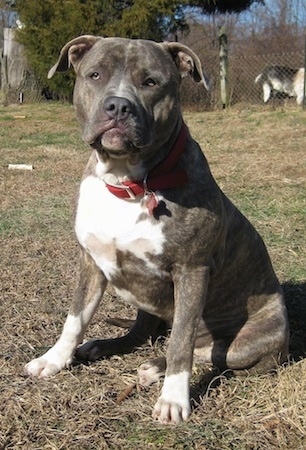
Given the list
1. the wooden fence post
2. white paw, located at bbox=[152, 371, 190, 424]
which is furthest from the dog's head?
the wooden fence post

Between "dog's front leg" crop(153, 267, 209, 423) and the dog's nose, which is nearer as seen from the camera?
the dog's nose

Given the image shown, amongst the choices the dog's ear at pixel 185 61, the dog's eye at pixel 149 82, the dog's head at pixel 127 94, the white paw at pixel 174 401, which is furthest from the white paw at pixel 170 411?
the dog's ear at pixel 185 61

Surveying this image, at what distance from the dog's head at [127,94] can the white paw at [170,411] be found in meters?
1.01

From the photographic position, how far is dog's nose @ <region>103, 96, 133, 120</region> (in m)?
2.36

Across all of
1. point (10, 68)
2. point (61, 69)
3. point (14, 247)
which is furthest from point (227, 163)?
point (10, 68)

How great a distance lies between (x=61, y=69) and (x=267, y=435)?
180 centimetres

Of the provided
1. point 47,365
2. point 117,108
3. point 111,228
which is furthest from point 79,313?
point 117,108

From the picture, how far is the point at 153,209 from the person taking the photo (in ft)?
8.46

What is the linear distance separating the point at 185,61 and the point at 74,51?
19.5 inches

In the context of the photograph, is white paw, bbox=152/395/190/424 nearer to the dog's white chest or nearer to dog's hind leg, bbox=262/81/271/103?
the dog's white chest

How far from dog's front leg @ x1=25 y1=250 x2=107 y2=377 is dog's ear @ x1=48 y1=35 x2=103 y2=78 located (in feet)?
2.79

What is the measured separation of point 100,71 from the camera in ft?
8.38

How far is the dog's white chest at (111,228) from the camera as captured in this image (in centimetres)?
258

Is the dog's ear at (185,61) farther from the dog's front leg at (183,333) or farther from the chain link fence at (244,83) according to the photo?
the chain link fence at (244,83)
